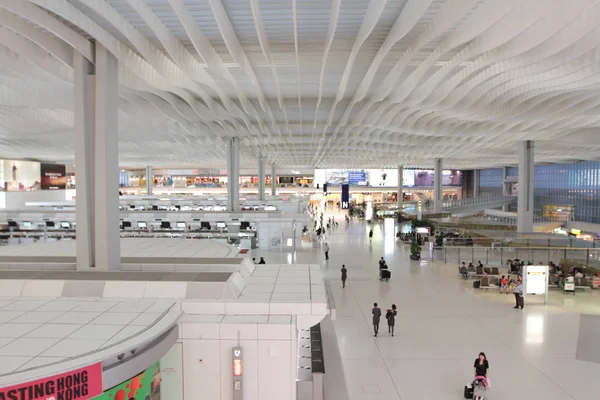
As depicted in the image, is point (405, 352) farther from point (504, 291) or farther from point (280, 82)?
point (280, 82)

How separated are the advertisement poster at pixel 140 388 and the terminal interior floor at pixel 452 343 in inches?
137

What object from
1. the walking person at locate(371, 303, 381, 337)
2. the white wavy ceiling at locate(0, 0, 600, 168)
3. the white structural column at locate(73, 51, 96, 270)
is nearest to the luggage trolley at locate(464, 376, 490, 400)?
the walking person at locate(371, 303, 381, 337)

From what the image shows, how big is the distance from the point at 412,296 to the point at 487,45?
882 centimetres

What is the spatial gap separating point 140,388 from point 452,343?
7.85m

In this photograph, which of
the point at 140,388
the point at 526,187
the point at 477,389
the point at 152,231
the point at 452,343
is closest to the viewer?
the point at 140,388

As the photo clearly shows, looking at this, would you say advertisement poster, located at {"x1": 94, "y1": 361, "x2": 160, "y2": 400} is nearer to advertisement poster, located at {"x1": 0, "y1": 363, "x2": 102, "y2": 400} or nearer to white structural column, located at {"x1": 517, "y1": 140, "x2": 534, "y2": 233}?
advertisement poster, located at {"x1": 0, "y1": 363, "x2": 102, "y2": 400}

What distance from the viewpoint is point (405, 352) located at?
1052 centimetres

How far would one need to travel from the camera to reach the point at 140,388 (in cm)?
595

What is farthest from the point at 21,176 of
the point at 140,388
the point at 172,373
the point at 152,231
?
the point at 140,388

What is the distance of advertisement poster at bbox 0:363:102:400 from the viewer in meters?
4.56

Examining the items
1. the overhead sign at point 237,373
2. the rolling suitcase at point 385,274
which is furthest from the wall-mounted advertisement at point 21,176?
the overhead sign at point 237,373

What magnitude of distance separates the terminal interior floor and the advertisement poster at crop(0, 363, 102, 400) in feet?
15.2

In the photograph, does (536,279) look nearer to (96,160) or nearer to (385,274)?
(385,274)

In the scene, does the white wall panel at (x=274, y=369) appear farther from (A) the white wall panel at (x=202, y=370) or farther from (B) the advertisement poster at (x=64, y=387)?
(B) the advertisement poster at (x=64, y=387)
